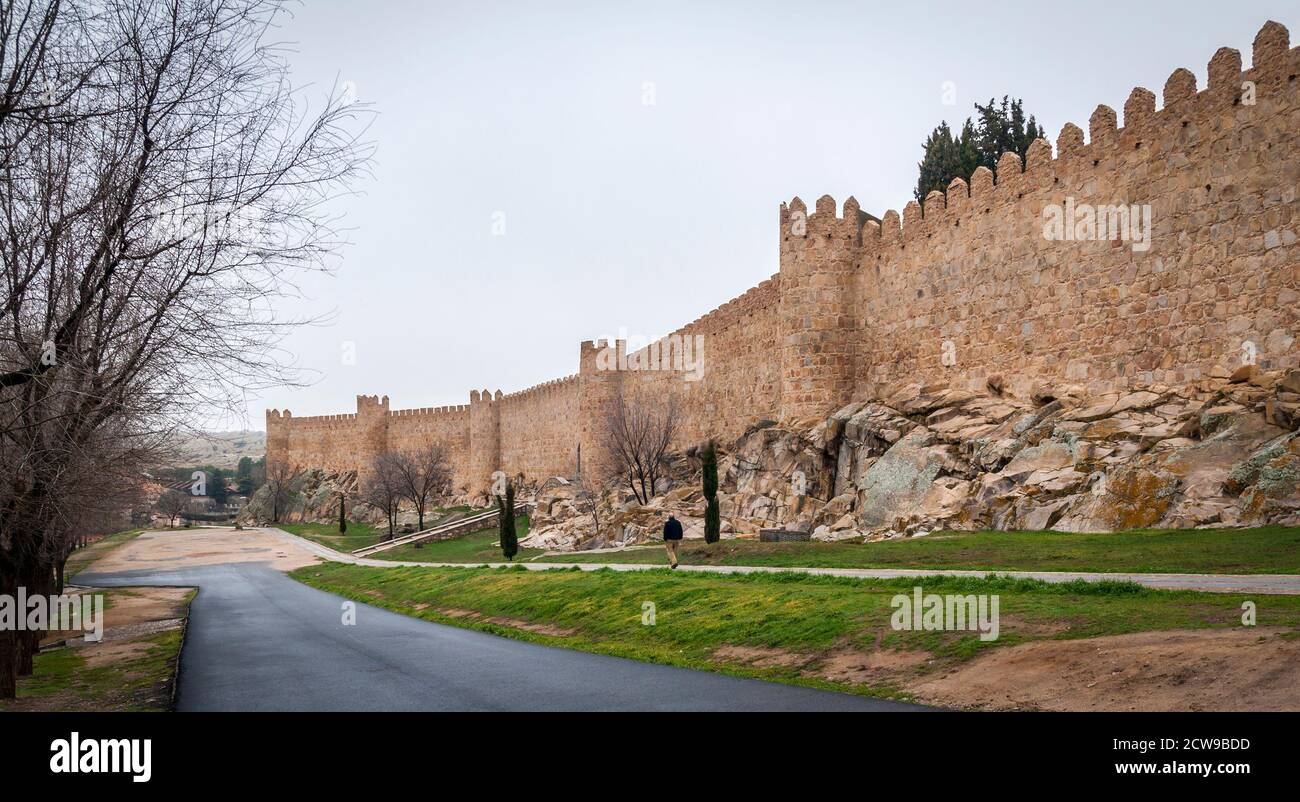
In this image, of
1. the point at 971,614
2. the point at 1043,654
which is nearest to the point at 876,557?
A: the point at 971,614

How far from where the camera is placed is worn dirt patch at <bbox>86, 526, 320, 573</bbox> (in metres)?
47.6

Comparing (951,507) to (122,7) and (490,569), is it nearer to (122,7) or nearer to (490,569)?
(490,569)

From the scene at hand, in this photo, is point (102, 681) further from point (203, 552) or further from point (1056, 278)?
point (203, 552)

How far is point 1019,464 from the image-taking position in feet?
72.0

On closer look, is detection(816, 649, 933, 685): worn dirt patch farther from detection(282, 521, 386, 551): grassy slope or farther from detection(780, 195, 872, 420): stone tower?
detection(282, 521, 386, 551): grassy slope

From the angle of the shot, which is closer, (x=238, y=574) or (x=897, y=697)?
(x=897, y=697)

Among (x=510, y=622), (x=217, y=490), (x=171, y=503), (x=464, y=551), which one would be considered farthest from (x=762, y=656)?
(x=217, y=490)

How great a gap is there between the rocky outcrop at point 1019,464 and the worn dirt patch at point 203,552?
22.3 m

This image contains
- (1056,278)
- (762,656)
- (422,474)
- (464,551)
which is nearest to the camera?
(762,656)

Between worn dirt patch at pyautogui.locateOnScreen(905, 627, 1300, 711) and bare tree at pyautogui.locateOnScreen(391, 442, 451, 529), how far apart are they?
1975 inches

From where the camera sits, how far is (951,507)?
22.7m

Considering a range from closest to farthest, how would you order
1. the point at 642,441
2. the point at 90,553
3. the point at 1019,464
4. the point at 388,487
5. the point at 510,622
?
1. the point at 510,622
2. the point at 1019,464
3. the point at 642,441
4. the point at 388,487
5. the point at 90,553

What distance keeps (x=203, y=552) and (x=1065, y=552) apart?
51.1m

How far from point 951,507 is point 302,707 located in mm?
16259
